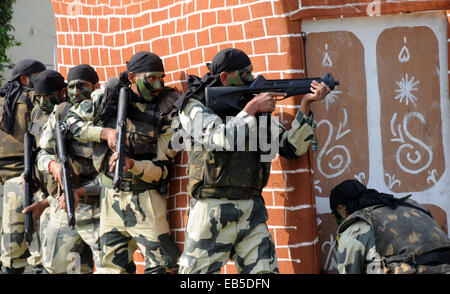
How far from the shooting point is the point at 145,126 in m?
5.44

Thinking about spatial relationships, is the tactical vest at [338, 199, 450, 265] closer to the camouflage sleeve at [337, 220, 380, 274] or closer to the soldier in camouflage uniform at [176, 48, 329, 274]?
the camouflage sleeve at [337, 220, 380, 274]

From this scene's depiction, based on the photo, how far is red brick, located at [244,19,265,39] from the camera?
5.41m

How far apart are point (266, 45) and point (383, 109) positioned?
3.26ft

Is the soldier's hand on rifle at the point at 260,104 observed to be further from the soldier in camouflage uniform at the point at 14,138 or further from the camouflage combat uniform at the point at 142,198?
the soldier in camouflage uniform at the point at 14,138

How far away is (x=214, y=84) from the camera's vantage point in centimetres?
496

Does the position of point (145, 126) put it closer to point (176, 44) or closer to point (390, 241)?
point (176, 44)

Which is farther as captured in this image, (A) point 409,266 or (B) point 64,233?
(B) point 64,233

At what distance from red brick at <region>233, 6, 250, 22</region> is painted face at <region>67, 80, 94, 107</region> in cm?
137

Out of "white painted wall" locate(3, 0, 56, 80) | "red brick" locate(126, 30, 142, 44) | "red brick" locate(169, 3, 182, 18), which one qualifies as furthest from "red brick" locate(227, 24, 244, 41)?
"white painted wall" locate(3, 0, 56, 80)

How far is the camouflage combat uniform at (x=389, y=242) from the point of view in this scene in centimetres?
429

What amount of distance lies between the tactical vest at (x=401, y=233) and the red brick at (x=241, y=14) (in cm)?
186
